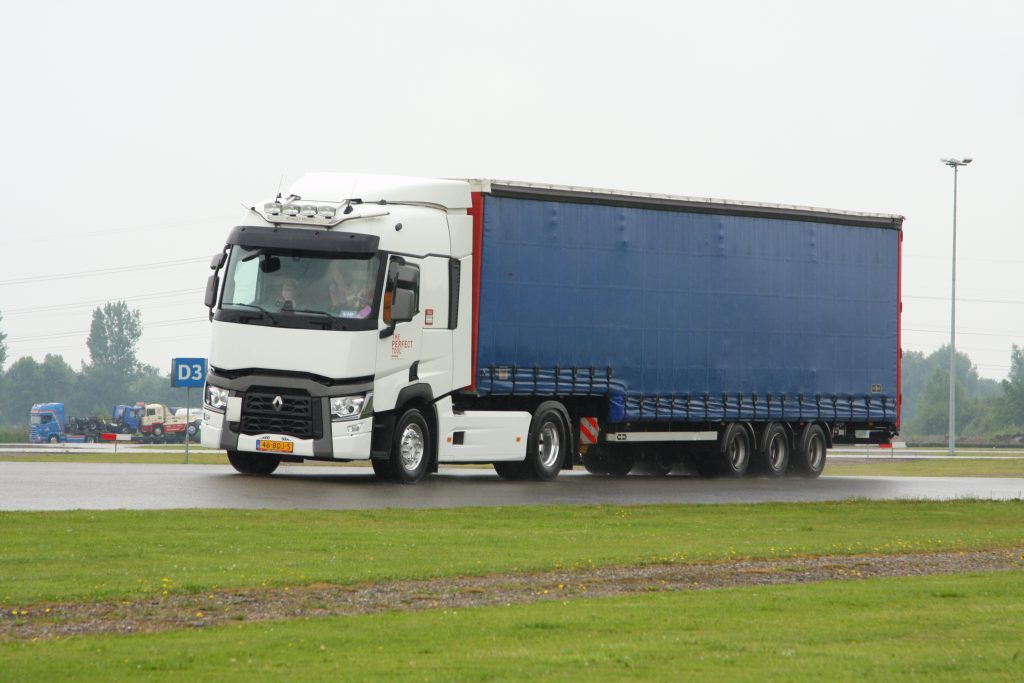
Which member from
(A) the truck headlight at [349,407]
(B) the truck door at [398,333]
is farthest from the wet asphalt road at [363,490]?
(B) the truck door at [398,333]

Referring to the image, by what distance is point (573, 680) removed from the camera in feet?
30.2

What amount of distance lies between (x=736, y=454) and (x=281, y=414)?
1091cm

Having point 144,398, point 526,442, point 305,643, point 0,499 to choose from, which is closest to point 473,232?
point 526,442

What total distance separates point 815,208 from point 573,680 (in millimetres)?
23715

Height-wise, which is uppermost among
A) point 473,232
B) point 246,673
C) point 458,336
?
point 473,232

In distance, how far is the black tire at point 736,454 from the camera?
1217 inches

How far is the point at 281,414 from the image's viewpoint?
2344 cm

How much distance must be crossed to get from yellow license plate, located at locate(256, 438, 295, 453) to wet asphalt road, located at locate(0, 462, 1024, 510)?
548 millimetres

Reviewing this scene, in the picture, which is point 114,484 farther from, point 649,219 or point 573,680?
point 573,680

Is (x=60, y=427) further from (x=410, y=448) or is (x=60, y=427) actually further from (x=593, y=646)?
(x=593, y=646)

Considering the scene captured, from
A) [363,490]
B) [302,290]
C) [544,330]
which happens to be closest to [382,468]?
[363,490]

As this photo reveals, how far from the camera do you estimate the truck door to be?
935 inches

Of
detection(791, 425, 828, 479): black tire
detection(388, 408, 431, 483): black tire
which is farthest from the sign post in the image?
detection(388, 408, 431, 483): black tire

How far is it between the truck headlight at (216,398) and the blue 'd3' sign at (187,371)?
18673 millimetres
